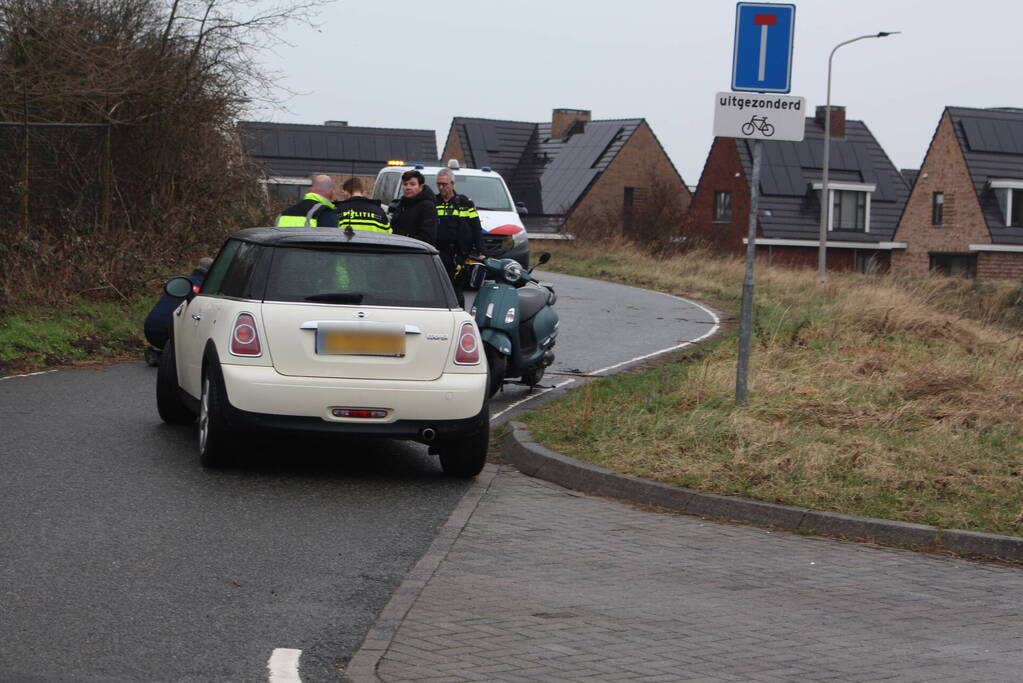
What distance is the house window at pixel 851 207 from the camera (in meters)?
64.8

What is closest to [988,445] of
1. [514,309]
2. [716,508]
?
[716,508]

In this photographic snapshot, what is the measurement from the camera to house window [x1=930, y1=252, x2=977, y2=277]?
198 feet

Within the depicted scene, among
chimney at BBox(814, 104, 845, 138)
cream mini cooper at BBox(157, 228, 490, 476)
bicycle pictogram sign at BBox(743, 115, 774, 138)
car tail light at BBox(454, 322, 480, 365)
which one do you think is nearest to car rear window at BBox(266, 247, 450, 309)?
cream mini cooper at BBox(157, 228, 490, 476)

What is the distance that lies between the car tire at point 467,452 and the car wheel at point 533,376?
355cm

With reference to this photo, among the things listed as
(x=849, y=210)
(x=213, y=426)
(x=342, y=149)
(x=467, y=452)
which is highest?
(x=342, y=149)

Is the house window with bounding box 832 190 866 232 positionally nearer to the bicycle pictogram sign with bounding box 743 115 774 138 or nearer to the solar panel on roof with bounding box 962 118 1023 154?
the solar panel on roof with bounding box 962 118 1023 154

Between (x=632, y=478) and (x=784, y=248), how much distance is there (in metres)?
56.6

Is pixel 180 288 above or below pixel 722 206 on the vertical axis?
above

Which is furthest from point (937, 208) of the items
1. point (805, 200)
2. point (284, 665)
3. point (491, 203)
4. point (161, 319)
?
point (284, 665)

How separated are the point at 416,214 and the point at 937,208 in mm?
52782

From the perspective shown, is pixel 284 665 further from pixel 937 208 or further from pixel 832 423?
pixel 937 208

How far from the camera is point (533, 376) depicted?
12734 millimetres

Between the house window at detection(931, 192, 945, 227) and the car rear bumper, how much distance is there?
56.8m

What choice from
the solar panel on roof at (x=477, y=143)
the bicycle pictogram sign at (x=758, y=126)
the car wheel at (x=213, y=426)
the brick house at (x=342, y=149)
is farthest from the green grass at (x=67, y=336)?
the solar panel on roof at (x=477, y=143)
